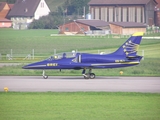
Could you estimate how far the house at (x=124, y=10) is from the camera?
115 metres

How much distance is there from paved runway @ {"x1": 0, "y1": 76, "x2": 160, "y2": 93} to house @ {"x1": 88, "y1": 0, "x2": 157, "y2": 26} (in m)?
84.3

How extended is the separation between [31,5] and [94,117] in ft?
297

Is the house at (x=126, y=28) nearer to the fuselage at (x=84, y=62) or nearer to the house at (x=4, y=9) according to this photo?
the house at (x=4, y=9)

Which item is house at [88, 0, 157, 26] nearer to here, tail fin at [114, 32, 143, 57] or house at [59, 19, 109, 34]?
house at [59, 19, 109, 34]

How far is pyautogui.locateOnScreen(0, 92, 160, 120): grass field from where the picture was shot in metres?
17.0

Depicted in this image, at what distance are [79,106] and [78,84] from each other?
26.6 ft

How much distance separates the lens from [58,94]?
2253 cm

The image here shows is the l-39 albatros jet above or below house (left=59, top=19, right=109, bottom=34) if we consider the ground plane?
below

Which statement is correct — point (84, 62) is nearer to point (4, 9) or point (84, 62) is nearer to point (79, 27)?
point (4, 9)

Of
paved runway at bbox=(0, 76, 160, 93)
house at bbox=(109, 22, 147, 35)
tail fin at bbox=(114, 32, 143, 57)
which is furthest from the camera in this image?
house at bbox=(109, 22, 147, 35)

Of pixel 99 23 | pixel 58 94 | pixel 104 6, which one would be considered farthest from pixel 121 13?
pixel 58 94

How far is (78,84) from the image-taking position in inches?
1068

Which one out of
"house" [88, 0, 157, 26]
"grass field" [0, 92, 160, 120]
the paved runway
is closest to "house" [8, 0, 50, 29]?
"house" [88, 0, 157, 26]

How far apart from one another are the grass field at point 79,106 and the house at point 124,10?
303 feet
